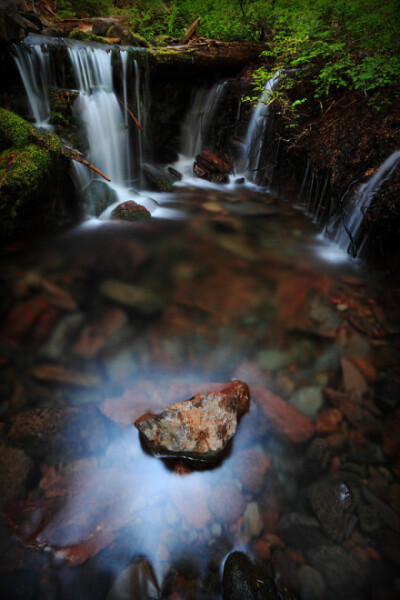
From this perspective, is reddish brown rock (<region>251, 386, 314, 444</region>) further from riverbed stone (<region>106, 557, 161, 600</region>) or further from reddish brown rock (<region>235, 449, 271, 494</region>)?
riverbed stone (<region>106, 557, 161, 600</region>)

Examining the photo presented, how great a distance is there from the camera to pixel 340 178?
459cm

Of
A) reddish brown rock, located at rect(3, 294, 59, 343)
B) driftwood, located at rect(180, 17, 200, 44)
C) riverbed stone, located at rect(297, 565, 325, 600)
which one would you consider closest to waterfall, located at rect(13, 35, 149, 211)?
driftwood, located at rect(180, 17, 200, 44)

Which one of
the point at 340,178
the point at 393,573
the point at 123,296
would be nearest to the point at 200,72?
the point at 340,178

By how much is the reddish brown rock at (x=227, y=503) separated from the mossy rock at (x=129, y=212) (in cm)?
487

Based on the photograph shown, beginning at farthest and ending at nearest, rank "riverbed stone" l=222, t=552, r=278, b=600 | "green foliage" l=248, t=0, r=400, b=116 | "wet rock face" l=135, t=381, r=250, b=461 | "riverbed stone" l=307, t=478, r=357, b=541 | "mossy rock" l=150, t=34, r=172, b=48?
"mossy rock" l=150, t=34, r=172, b=48, "green foliage" l=248, t=0, r=400, b=116, "wet rock face" l=135, t=381, r=250, b=461, "riverbed stone" l=307, t=478, r=357, b=541, "riverbed stone" l=222, t=552, r=278, b=600

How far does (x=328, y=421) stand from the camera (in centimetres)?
236

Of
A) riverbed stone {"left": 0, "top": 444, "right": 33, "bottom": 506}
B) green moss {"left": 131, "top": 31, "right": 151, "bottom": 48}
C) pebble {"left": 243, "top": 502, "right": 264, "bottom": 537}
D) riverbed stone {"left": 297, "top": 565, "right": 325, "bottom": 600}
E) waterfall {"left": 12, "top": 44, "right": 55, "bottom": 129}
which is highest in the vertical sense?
green moss {"left": 131, "top": 31, "right": 151, "bottom": 48}

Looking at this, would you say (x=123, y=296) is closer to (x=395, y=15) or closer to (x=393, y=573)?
(x=393, y=573)

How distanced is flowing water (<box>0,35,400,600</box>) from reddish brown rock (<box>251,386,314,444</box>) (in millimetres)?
13

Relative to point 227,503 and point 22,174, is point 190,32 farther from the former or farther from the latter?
point 227,503

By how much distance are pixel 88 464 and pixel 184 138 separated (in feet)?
29.7

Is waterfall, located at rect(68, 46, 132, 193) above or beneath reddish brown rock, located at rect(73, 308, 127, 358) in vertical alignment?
above

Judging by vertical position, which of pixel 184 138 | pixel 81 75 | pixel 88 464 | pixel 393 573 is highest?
pixel 81 75

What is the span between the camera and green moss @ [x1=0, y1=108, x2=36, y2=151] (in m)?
4.04
